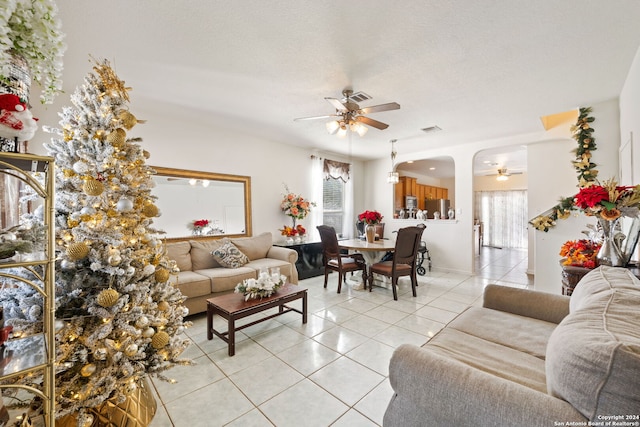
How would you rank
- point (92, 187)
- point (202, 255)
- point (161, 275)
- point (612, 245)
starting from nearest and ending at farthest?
point (92, 187), point (161, 275), point (612, 245), point (202, 255)

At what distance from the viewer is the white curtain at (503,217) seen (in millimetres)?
8133

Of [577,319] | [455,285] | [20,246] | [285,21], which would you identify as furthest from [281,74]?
[455,285]

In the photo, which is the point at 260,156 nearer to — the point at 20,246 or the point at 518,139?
the point at 20,246

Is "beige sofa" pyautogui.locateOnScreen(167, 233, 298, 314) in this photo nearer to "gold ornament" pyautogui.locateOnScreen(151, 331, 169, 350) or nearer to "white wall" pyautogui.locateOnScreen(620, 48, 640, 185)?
"gold ornament" pyautogui.locateOnScreen(151, 331, 169, 350)

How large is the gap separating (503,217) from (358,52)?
28.3 ft

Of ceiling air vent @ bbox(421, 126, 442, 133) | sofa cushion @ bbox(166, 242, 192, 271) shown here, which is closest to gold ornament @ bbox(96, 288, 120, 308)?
sofa cushion @ bbox(166, 242, 192, 271)

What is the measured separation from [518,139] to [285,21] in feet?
15.0

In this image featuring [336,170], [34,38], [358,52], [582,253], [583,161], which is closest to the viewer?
[34,38]

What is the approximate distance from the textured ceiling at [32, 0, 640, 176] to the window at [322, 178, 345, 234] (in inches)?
106

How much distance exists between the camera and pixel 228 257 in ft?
11.8

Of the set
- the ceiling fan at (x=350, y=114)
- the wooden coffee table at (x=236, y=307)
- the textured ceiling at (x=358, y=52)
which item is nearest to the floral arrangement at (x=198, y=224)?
the textured ceiling at (x=358, y=52)

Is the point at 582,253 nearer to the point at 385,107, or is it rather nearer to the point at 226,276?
the point at 385,107

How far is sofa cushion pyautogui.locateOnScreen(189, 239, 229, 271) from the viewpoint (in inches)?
138

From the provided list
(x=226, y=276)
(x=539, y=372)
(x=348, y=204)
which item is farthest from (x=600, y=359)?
(x=348, y=204)
